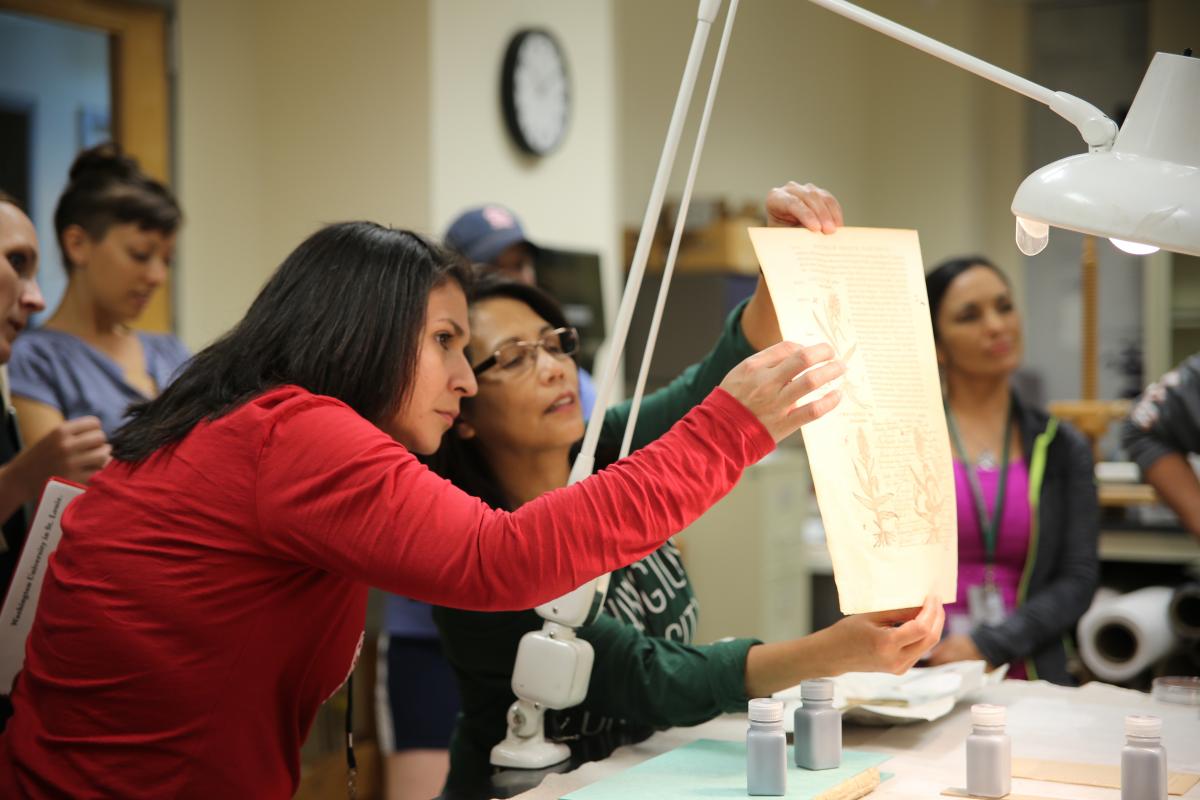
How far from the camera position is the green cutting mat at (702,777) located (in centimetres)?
127

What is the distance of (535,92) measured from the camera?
4.11m

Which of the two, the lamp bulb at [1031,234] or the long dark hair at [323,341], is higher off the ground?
the lamp bulb at [1031,234]

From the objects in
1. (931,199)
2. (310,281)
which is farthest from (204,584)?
(931,199)

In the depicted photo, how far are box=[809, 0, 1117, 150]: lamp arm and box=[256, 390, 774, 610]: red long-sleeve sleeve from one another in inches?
16.7

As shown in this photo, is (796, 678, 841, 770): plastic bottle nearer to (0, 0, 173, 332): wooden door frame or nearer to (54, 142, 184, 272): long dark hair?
(54, 142, 184, 272): long dark hair

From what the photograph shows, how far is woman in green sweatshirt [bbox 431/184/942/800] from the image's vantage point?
56.9 inches

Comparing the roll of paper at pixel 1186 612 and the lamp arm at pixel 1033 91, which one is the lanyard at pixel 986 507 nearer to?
the roll of paper at pixel 1186 612

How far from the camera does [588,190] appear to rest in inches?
175

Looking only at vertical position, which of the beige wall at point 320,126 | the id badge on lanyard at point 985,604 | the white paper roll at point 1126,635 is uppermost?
the beige wall at point 320,126

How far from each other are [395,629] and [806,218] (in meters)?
1.45

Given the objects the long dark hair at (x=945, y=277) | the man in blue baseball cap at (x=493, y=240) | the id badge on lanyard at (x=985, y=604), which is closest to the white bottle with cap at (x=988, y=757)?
the id badge on lanyard at (x=985, y=604)

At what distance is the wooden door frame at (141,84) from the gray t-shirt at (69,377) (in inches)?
38.5

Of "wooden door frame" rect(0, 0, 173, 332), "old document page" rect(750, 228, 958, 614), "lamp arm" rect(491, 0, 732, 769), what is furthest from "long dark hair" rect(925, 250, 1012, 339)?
"wooden door frame" rect(0, 0, 173, 332)

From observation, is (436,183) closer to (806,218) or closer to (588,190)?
(588,190)
